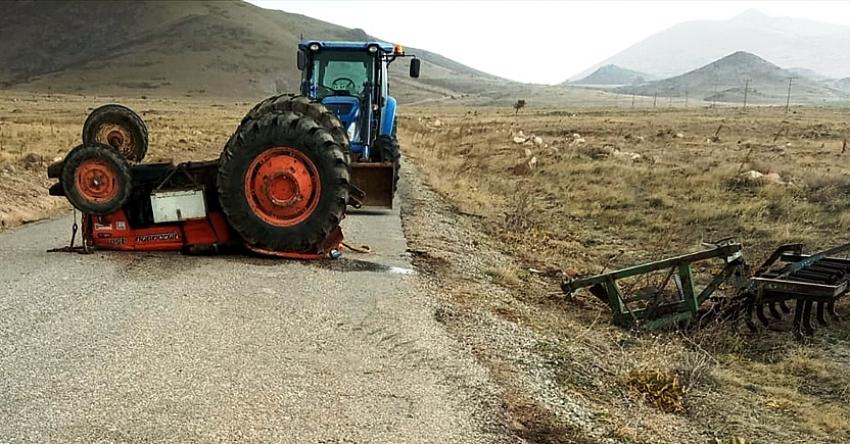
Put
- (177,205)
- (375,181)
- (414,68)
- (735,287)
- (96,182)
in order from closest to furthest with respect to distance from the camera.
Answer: (96,182) → (177,205) → (735,287) → (375,181) → (414,68)

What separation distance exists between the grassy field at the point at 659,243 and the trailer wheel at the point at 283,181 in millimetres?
2037

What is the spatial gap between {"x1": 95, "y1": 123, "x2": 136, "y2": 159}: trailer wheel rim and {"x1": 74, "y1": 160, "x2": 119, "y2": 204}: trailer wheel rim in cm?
465

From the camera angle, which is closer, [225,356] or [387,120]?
[225,356]

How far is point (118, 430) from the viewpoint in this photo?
15.1 feet

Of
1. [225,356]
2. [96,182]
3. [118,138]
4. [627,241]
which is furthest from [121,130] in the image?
[627,241]

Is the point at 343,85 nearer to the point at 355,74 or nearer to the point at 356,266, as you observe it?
the point at 355,74

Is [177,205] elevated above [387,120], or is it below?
below

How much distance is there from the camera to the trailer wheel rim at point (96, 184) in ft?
28.9

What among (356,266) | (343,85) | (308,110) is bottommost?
(356,266)

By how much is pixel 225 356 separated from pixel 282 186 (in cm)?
344

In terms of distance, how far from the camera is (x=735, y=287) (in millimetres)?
9102

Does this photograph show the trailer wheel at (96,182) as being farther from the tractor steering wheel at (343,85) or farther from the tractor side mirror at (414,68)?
the tractor side mirror at (414,68)

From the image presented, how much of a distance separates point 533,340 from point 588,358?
52cm

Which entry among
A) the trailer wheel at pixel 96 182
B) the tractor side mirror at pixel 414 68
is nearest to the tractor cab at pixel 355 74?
the tractor side mirror at pixel 414 68
